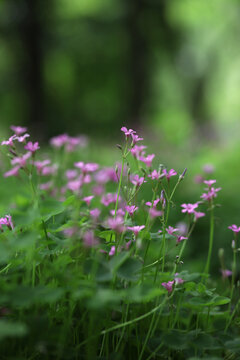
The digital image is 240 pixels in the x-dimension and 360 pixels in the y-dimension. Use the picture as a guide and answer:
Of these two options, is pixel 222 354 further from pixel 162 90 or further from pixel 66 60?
pixel 162 90

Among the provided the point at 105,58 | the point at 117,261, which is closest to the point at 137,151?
the point at 117,261

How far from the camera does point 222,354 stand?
1646 mm

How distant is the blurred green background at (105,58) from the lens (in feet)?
47.1

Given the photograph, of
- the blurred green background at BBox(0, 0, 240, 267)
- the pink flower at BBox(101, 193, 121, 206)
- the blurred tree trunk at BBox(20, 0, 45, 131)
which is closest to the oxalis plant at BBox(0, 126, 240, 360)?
the pink flower at BBox(101, 193, 121, 206)

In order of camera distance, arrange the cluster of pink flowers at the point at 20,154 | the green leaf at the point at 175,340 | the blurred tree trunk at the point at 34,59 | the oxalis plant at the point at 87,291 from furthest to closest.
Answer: the blurred tree trunk at the point at 34,59
the cluster of pink flowers at the point at 20,154
the green leaf at the point at 175,340
the oxalis plant at the point at 87,291

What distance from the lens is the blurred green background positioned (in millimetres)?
14344

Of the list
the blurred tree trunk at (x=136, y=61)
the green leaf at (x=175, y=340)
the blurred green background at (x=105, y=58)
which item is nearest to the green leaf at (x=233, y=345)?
the green leaf at (x=175, y=340)

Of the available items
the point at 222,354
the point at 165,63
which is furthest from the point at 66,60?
the point at 222,354

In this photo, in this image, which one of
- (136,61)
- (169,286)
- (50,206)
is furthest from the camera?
(136,61)

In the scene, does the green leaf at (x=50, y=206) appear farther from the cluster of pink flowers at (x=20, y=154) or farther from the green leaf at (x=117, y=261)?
the green leaf at (x=117, y=261)

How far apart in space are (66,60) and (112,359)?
17466mm

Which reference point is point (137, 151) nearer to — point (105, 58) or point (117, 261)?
point (117, 261)

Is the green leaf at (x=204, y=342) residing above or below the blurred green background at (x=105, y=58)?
below

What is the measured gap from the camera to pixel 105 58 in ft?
56.6
